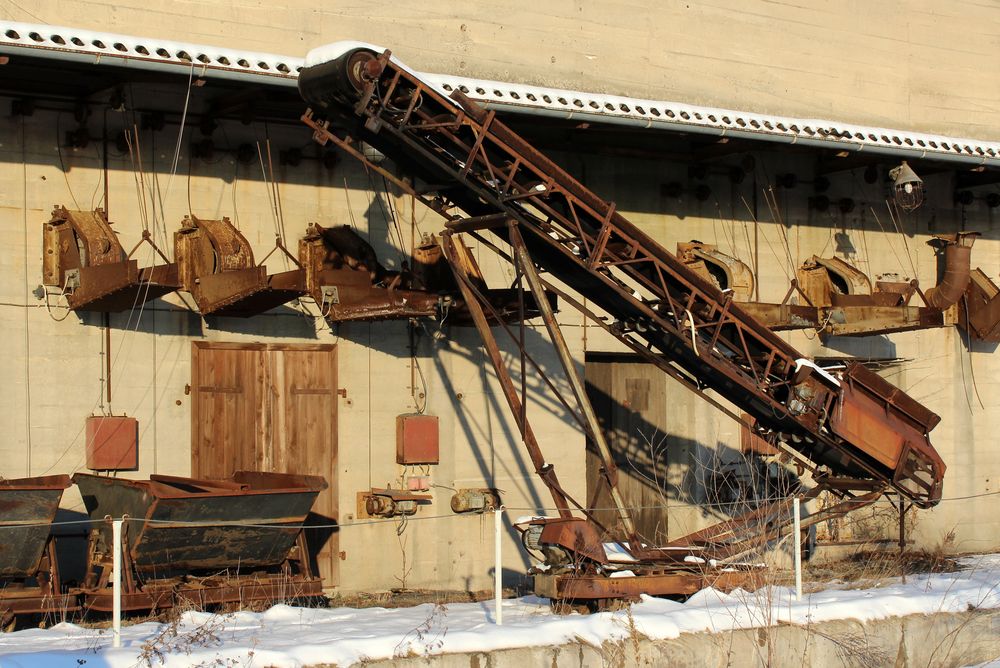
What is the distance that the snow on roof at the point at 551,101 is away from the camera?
519 inches

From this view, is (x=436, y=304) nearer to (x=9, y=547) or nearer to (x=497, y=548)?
(x=497, y=548)

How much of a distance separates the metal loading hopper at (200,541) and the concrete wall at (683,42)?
510 centimetres

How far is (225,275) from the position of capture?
567 inches

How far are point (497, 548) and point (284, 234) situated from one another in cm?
559

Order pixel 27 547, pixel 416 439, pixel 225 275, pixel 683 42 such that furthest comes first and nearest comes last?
pixel 683 42 < pixel 416 439 < pixel 225 275 < pixel 27 547

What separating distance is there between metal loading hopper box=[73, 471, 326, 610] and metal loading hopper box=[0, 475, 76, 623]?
0.39 meters

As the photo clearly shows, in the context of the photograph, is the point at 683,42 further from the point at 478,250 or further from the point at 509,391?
the point at 509,391

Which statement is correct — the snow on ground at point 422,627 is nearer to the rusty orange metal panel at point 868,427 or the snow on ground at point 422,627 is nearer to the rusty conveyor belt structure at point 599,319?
the rusty conveyor belt structure at point 599,319

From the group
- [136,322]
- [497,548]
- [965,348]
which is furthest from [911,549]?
[136,322]

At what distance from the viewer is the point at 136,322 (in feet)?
49.0

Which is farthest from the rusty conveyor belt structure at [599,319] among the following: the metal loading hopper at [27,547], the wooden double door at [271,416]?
the metal loading hopper at [27,547]

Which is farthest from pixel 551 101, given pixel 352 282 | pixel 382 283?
pixel 352 282

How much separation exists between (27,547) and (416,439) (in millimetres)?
5193

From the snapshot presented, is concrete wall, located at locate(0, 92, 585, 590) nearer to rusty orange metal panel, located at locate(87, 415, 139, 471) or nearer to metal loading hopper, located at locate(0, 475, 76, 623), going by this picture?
rusty orange metal panel, located at locate(87, 415, 139, 471)
